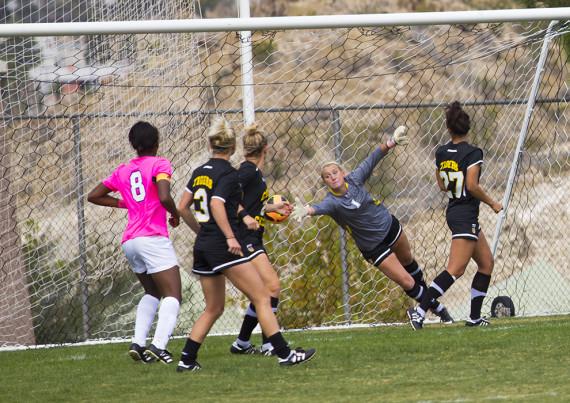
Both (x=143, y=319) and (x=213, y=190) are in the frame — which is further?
(x=143, y=319)

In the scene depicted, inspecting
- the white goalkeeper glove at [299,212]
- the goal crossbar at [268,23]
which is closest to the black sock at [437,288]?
the white goalkeeper glove at [299,212]

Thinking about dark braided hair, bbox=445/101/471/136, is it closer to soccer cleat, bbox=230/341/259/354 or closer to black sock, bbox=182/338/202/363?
soccer cleat, bbox=230/341/259/354

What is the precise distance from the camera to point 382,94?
100 ft

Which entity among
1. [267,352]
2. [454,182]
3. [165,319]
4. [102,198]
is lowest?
[267,352]

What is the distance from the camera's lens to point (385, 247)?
34.0ft

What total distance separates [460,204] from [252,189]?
2.24 m

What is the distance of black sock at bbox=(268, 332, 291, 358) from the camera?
7578mm

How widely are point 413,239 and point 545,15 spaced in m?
5.09

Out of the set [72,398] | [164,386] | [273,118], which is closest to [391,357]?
[164,386]

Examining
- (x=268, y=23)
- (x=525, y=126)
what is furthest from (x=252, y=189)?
(x=525, y=126)

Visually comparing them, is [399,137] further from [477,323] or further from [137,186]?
[137,186]

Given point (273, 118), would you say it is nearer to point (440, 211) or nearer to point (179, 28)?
point (440, 211)

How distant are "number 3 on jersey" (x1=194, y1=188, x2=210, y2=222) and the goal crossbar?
257cm

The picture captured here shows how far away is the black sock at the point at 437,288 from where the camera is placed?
1010 cm
